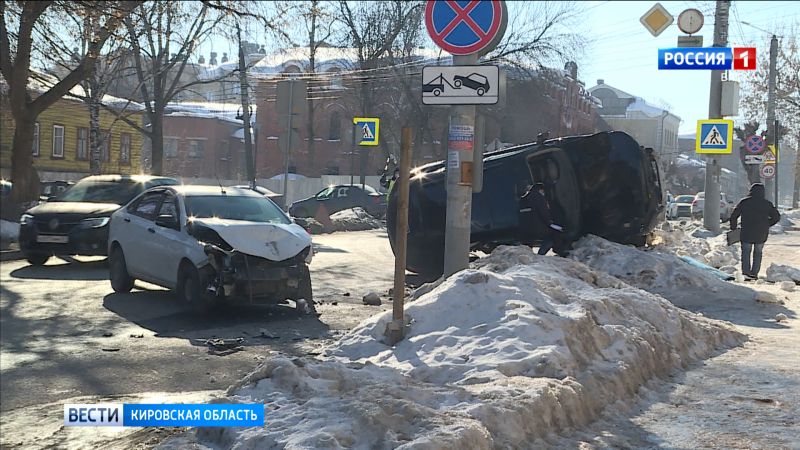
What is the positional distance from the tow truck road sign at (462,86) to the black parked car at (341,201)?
84.8 ft

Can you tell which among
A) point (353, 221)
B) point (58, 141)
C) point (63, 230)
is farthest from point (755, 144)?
point (58, 141)

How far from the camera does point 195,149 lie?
67.3 meters

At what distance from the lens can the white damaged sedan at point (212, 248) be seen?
928 cm

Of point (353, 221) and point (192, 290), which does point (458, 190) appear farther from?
point (353, 221)

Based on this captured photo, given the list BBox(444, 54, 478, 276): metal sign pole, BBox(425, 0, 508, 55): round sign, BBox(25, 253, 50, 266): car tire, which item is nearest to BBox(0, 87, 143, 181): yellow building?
BBox(25, 253, 50, 266): car tire

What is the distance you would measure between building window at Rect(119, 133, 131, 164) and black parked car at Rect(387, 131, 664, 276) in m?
38.9

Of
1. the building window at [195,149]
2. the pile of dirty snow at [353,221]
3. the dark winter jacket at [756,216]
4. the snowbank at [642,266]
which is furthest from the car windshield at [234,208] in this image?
the building window at [195,149]

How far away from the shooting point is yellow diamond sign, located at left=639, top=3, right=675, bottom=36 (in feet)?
61.9

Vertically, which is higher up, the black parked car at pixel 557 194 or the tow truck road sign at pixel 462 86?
the tow truck road sign at pixel 462 86

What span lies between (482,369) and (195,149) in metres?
64.7

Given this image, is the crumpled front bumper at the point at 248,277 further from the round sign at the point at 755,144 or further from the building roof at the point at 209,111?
the building roof at the point at 209,111

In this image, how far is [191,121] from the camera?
6719cm

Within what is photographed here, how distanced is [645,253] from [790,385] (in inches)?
248

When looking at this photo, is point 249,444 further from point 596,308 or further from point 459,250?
point 459,250
